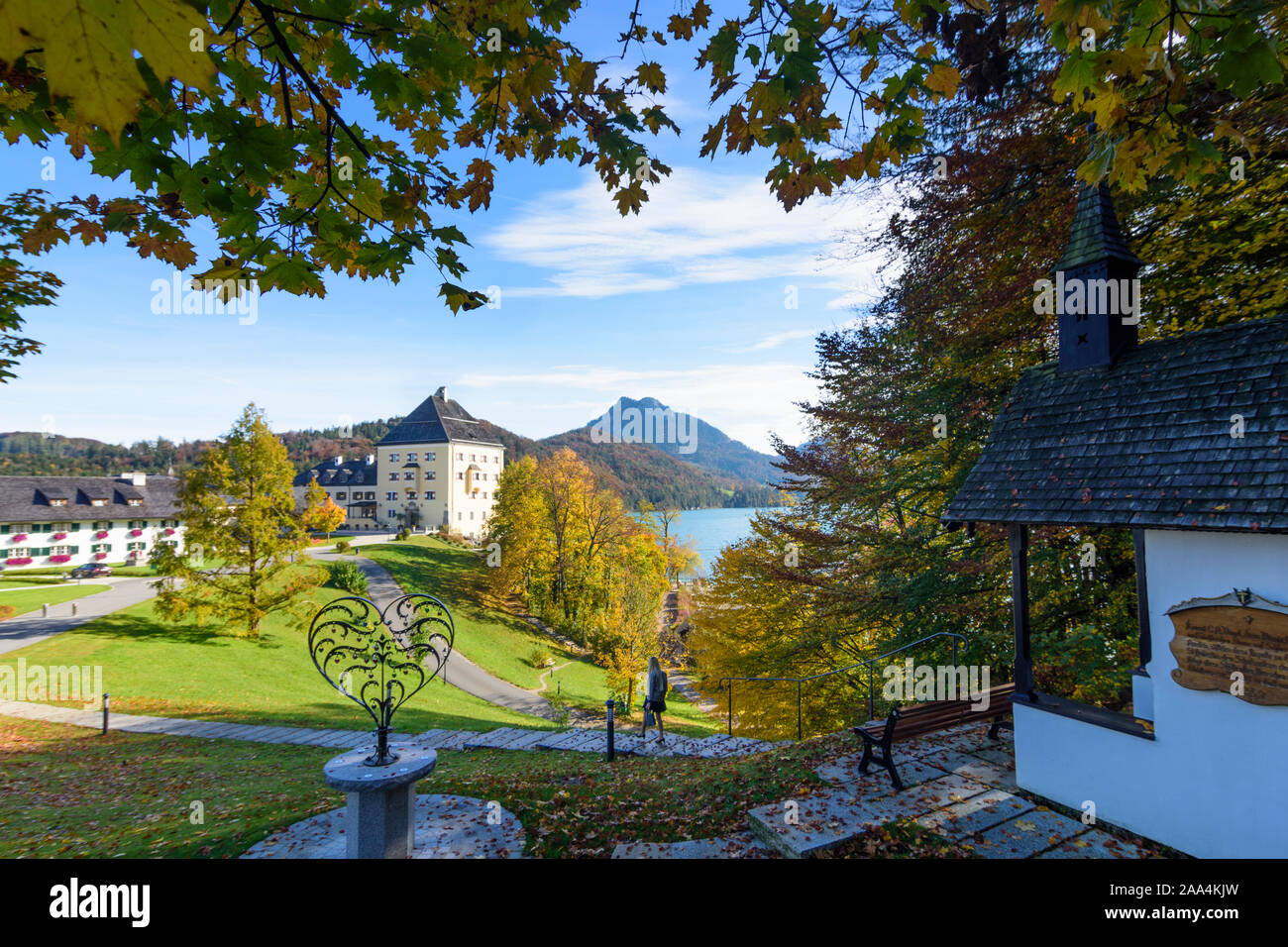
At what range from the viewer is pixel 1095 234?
24.1 feet

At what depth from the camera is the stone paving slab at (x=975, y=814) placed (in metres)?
5.48

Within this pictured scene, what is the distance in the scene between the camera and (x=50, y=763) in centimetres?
1044

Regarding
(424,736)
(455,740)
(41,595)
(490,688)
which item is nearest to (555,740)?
(455,740)

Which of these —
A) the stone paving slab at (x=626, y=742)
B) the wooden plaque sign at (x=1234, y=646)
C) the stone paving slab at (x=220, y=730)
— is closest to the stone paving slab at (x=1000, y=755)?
the wooden plaque sign at (x=1234, y=646)

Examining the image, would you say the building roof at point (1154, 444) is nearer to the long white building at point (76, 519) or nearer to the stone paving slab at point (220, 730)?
the stone paving slab at point (220, 730)

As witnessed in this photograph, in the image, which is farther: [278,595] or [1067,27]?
[278,595]

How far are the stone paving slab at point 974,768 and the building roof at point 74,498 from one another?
54524 mm

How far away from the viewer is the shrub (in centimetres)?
3098

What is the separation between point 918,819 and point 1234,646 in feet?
11.5

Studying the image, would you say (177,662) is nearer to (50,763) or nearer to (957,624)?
(50,763)

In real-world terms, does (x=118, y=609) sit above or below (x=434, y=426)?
below

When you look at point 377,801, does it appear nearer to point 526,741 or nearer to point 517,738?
point 526,741
